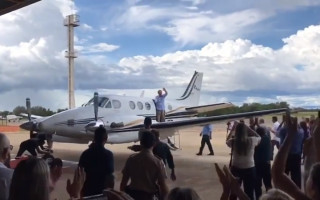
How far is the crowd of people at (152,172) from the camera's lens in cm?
264

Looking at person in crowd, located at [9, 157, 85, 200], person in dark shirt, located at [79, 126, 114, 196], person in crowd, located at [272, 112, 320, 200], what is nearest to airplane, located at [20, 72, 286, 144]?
person in dark shirt, located at [79, 126, 114, 196]

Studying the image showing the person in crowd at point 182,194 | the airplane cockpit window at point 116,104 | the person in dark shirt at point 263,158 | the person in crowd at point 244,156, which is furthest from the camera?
the airplane cockpit window at point 116,104

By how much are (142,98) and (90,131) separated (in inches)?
185

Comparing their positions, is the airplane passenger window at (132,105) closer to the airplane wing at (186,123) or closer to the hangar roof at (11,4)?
the airplane wing at (186,123)

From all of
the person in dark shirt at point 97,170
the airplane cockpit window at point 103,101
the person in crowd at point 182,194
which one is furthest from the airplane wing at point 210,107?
the person in crowd at point 182,194

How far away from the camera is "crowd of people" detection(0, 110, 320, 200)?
264cm

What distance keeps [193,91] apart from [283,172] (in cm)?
2505

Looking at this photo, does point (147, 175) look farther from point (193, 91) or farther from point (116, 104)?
point (193, 91)

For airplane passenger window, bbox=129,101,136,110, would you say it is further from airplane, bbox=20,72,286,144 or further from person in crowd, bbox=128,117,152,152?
person in crowd, bbox=128,117,152,152

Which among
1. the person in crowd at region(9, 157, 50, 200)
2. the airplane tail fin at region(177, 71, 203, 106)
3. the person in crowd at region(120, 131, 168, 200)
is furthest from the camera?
the airplane tail fin at region(177, 71, 203, 106)

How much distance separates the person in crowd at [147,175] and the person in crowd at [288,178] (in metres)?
2.04

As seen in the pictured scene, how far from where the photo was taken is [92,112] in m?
16.5

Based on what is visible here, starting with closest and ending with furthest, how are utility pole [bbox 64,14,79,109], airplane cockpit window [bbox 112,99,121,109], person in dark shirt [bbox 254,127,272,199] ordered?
person in dark shirt [bbox 254,127,272,199] → airplane cockpit window [bbox 112,99,121,109] → utility pole [bbox 64,14,79,109]

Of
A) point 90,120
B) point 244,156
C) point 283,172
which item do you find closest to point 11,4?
point 244,156
